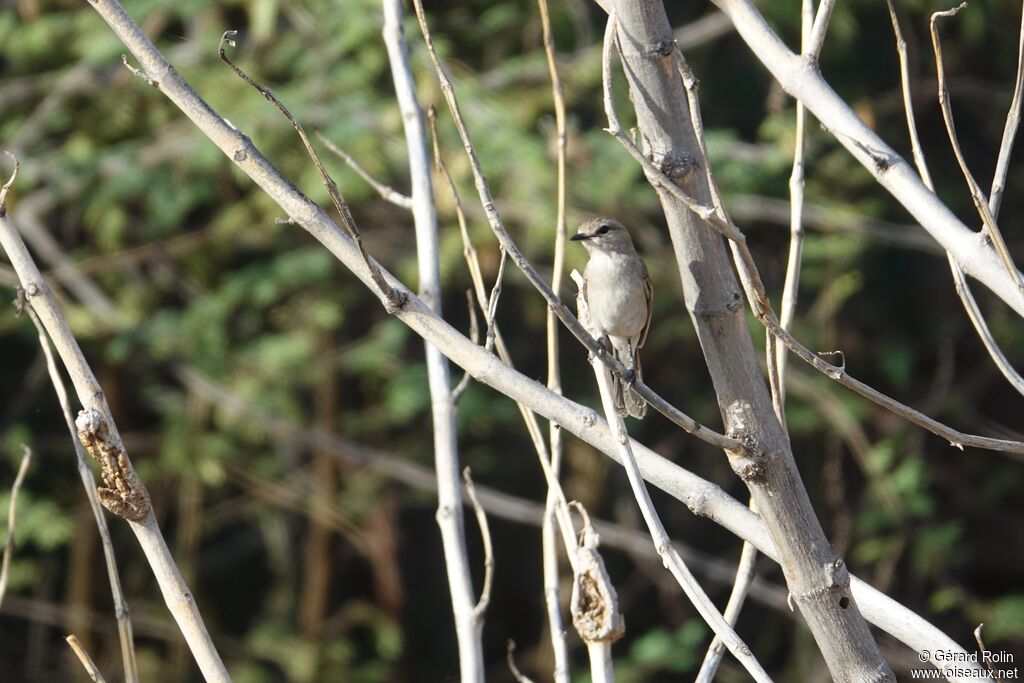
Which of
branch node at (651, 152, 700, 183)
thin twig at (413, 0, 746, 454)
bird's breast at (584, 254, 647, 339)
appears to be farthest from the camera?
bird's breast at (584, 254, 647, 339)

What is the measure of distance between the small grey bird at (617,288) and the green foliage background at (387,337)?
156cm

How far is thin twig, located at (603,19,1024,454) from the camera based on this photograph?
4.74 ft

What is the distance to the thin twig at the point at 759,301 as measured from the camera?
4.74ft

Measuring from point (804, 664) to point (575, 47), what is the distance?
11.8 feet

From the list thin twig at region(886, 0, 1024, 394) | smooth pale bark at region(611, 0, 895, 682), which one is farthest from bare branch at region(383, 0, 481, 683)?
thin twig at region(886, 0, 1024, 394)

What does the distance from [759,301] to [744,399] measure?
0.14 metres

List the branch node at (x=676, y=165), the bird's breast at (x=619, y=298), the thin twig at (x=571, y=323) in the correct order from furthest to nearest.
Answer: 1. the bird's breast at (x=619, y=298)
2. the branch node at (x=676, y=165)
3. the thin twig at (x=571, y=323)

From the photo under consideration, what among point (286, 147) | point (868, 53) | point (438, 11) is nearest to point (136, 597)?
point (286, 147)

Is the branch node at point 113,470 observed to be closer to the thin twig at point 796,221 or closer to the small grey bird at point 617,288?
the thin twig at point 796,221

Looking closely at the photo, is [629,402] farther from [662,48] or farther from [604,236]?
[662,48]

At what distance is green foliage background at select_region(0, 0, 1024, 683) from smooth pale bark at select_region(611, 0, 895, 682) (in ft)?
12.5

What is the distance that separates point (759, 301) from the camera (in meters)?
1.54

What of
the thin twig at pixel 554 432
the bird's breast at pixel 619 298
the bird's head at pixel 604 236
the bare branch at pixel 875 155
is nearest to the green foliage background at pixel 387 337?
the bird's head at pixel 604 236

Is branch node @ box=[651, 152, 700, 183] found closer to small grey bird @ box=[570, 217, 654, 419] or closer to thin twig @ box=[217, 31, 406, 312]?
Answer: thin twig @ box=[217, 31, 406, 312]
